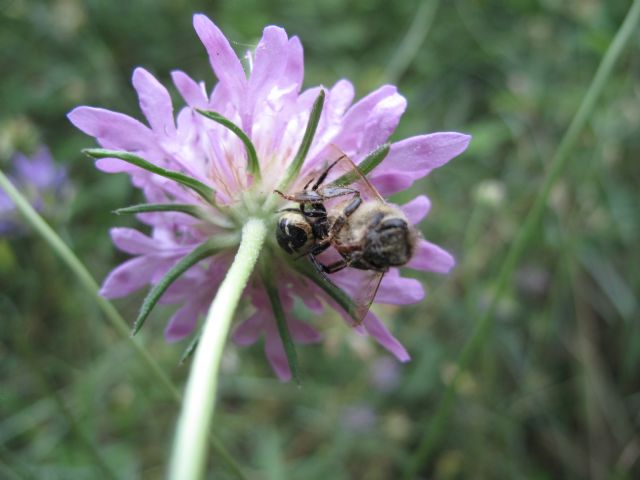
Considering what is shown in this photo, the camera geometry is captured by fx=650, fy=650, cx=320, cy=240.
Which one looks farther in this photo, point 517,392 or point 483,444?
point 517,392

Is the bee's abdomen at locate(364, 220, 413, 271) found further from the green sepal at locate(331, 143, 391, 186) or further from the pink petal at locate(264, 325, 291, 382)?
the pink petal at locate(264, 325, 291, 382)

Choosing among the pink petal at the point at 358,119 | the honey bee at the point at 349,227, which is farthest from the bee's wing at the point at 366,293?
the pink petal at the point at 358,119

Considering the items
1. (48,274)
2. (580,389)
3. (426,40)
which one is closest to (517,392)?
(580,389)

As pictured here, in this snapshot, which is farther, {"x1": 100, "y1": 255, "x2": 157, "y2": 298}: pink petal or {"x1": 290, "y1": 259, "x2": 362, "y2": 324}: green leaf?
{"x1": 100, "y1": 255, "x2": 157, "y2": 298}: pink petal

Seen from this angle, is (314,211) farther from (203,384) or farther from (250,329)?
(203,384)

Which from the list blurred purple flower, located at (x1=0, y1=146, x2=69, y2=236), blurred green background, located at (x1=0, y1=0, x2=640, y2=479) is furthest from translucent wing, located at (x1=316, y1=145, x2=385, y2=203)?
blurred purple flower, located at (x1=0, y1=146, x2=69, y2=236)

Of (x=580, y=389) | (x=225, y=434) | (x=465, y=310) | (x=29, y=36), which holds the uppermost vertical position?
(x=29, y=36)

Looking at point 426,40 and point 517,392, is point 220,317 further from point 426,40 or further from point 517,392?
point 426,40
